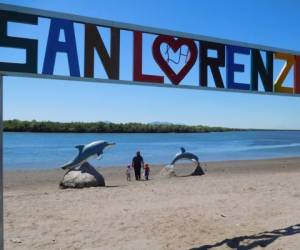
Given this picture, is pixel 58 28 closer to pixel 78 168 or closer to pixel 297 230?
pixel 297 230

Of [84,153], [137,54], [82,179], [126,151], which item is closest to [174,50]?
[137,54]

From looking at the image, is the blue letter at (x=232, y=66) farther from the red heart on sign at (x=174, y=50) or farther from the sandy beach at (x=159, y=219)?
the sandy beach at (x=159, y=219)

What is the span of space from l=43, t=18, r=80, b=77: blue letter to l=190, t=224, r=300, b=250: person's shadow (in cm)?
321

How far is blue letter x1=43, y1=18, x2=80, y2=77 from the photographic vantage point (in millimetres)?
6902

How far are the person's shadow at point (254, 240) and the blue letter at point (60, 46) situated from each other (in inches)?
126

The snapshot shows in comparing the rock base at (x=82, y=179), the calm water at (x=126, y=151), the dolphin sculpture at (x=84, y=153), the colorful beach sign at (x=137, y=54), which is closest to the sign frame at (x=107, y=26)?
the colorful beach sign at (x=137, y=54)

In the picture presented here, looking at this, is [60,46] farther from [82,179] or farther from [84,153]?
[84,153]

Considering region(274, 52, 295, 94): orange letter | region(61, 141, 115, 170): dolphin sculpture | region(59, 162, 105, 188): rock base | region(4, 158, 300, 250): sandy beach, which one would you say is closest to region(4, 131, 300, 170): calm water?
region(61, 141, 115, 170): dolphin sculpture

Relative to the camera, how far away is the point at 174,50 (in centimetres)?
817

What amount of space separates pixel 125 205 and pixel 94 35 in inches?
192

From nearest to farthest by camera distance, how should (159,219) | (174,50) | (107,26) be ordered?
1. (107,26)
2. (174,50)
3. (159,219)

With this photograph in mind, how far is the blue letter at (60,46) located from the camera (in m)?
6.90

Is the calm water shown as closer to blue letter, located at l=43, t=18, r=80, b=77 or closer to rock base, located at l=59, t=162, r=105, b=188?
rock base, located at l=59, t=162, r=105, b=188

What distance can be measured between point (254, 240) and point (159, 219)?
2.06 m
